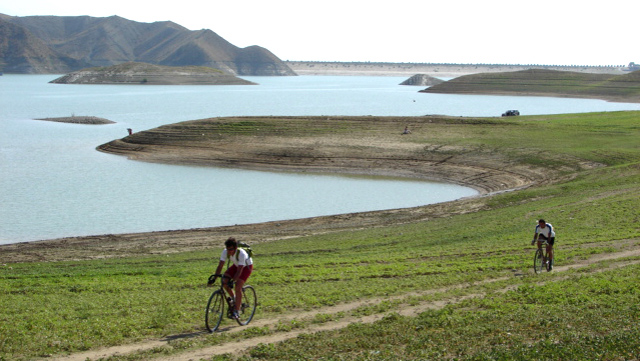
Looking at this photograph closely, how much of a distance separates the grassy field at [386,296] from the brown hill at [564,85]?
465ft

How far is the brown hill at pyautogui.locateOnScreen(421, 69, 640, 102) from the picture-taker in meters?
163

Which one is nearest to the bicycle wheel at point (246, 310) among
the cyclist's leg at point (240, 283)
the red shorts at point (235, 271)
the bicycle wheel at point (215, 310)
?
the cyclist's leg at point (240, 283)

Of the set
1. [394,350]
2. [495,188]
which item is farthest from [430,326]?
[495,188]

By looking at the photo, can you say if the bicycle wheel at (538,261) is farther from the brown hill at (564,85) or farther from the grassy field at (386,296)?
the brown hill at (564,85)

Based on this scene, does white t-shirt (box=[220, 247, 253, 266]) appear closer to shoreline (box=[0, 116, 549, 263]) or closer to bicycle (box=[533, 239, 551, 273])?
bicycle (box=[533, 239, 551, 273])

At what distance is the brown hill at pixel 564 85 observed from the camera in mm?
163375

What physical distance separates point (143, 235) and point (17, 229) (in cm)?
823

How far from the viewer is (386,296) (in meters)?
17.8

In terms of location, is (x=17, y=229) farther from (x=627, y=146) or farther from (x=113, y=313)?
(x=627, y=146)

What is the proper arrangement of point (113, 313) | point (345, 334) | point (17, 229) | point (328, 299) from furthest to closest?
point (17, 229)
point (328, 299)
point (113, 313)
point (345, 334)

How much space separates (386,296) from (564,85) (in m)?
180

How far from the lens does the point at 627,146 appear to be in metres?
56.9

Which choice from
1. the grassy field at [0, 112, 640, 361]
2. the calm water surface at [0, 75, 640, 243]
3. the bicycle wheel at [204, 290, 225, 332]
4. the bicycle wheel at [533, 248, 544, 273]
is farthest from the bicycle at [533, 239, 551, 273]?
the calm water surface at [0, 75, 640, 243]

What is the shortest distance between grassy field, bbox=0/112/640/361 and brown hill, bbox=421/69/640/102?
142m
